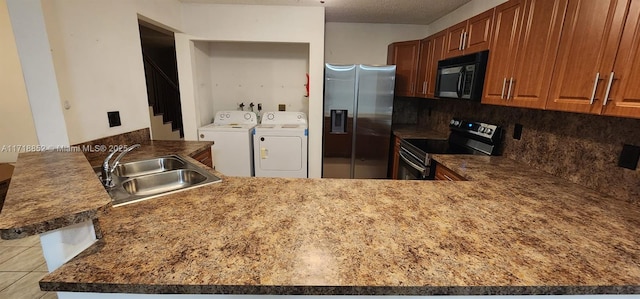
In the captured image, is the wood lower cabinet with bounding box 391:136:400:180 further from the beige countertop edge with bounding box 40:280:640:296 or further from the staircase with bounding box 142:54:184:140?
the staircase with bounding box 142:54:184:140

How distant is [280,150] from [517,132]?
2.40 meters

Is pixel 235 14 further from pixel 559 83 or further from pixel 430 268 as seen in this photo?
pixel 430 268

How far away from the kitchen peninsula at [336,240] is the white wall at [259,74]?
8.50 ft

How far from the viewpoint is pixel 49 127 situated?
1.55m

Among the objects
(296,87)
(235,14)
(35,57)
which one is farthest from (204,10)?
(35,57)

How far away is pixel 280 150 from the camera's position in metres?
3.28

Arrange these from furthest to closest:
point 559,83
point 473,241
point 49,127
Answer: point 49,127
point 559,83
point 473,241

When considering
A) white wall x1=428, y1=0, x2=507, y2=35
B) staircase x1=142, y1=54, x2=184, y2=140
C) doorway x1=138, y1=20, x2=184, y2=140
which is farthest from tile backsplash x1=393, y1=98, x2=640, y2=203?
staircase x1=142, y1=54, x2=184, y2=140

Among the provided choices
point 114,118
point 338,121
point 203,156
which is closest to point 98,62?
point 114,118

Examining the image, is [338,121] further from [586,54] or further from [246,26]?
[586,54]

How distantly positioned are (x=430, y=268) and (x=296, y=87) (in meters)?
3.31

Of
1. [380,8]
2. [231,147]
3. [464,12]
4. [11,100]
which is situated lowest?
[231,147]

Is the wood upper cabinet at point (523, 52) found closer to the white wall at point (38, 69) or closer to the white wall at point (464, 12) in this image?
the white wall at point (464, 12)

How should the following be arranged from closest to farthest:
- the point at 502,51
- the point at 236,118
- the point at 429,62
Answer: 1. the point at 502,51
2. the point at 429,62
3. the point at 236,118
